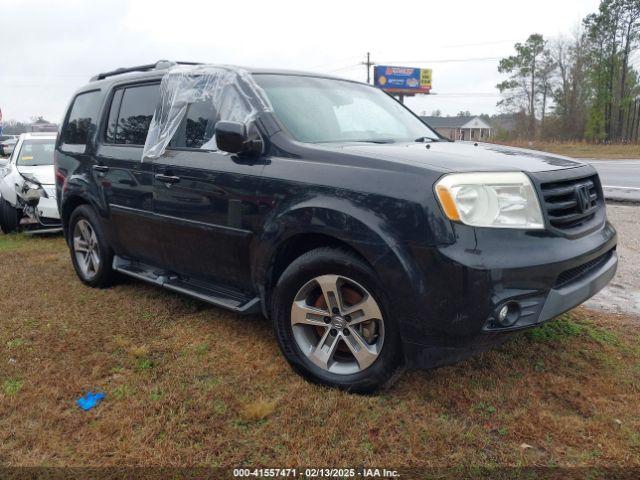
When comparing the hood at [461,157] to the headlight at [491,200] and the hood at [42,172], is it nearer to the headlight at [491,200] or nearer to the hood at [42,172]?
the headlight at [491,200]

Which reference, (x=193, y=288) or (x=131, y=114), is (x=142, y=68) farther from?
(x=193, y=288)

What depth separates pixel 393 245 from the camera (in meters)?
2.46

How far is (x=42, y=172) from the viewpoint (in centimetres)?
809

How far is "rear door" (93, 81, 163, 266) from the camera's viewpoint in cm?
391

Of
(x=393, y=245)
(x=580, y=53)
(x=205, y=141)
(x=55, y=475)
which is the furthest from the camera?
(x=580, y=53)

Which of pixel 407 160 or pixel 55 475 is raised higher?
pixel 407 160

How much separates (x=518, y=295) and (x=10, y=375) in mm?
2937

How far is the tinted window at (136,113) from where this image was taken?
13.2 feet

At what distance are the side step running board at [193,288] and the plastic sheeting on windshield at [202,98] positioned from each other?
0.91 metres

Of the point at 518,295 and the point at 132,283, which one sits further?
the point at 132,283

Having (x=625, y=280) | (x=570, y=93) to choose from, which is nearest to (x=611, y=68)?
(x=570, y=93)

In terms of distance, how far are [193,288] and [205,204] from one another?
0.67 m

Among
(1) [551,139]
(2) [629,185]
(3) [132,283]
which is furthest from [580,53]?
(3) [132,283]

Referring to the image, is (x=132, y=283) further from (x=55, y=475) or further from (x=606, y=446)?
(x=606, y=446)
